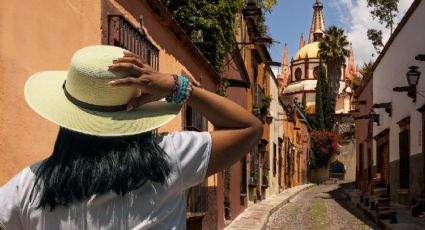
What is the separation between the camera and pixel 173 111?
6.33 ft

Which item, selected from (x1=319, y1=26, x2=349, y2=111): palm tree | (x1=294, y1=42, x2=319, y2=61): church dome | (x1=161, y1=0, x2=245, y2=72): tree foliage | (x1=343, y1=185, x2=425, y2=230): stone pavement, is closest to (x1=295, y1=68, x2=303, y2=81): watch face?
(x1=294, y1=42, x2=319, y2=61): church dome

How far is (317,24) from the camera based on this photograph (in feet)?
273

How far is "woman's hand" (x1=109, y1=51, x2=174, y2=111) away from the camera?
1.75 meters

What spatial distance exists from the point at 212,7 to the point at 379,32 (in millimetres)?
22066

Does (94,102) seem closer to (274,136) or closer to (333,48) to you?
(274,136)

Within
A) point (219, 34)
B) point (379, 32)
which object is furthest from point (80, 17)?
point (379, 32)

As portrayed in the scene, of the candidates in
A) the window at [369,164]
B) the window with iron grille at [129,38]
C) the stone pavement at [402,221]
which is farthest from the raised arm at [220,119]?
the window at [369,164]

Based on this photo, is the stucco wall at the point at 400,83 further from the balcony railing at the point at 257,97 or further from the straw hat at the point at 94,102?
the straw hat at the point at 94,102

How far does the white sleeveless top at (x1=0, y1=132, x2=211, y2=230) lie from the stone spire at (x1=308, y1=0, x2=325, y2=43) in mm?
81649

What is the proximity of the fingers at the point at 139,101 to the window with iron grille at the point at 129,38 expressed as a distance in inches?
172

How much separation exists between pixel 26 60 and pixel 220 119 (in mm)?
2658

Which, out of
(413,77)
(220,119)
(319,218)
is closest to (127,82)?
(220,119)

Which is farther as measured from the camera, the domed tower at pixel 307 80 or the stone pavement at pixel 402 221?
the domed tower at pixel 307 80

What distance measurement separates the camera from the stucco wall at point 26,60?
12.8 feet
